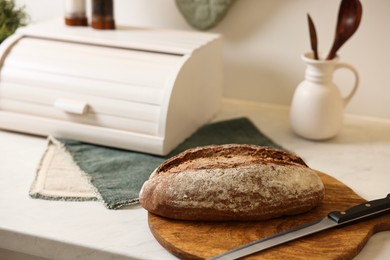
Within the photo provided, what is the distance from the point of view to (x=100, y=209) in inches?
44.2

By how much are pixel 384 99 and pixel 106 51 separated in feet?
2.29

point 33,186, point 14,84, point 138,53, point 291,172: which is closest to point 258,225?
point 291,172

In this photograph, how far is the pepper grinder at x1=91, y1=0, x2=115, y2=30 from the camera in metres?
1.52

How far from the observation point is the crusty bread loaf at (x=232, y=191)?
1.02 m

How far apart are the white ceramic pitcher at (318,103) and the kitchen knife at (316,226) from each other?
1.15 feet

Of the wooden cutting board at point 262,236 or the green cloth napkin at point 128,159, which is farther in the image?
the green cloth napkin at point 128,159

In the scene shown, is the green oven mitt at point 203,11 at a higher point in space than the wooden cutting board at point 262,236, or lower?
higher

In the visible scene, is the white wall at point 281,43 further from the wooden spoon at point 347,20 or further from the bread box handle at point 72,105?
the bread box handle at point 72,105

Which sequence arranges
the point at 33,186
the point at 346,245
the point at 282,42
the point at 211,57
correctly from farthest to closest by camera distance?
1. the point at 282,42
2. the point at 211,57
3. the point at 33,186
4. the point at 346,245

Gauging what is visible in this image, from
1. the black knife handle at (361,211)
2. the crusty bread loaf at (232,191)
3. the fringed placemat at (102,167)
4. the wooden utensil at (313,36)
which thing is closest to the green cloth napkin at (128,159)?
the fringed placemat at (102,167)

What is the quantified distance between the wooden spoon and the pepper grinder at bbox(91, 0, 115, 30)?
0.54 metres

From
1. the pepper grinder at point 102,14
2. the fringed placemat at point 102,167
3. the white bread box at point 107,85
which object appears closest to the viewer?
the fringed placemat at point 102,167

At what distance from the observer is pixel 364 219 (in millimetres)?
1060

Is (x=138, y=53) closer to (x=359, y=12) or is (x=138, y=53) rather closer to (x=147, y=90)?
(x=147, y=90)
